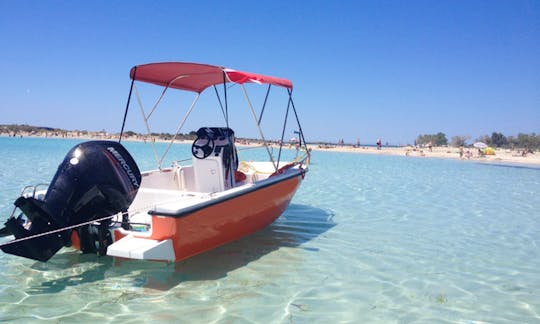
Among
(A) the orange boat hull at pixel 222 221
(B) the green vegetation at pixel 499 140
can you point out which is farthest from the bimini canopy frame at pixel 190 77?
(B) the green vegetation at pixel 499 140

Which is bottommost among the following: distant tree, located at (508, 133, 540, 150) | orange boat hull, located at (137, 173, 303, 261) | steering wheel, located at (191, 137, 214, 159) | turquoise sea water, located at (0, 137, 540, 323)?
turquoise sea water, located at (0, 137, 540, 323)

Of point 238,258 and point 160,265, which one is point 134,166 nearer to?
point 160,265

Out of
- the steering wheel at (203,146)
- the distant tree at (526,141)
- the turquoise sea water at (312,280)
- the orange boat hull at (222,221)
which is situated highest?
the distant tree at (526,141)

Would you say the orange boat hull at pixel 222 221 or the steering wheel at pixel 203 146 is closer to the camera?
the orange boat hull at pixel 222 221

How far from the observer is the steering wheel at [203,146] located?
6254mm

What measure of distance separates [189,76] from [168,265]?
3.42 metres

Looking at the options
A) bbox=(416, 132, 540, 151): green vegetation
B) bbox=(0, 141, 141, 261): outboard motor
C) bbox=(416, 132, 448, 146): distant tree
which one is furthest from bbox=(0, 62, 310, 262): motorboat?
bbox=(416, 132, 448, 146): distant tree

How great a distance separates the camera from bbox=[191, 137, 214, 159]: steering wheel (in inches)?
246

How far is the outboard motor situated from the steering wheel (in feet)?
4.89

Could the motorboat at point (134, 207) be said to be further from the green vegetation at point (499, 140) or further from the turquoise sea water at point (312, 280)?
the green vegetation at point (499, 140)

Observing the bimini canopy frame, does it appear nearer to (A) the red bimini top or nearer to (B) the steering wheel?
(A) the red bimini top

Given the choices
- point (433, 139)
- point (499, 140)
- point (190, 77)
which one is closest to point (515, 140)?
point (499, 140)

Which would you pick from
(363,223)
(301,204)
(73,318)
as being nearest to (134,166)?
(73,318)

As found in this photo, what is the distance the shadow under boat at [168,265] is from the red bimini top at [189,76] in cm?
240
